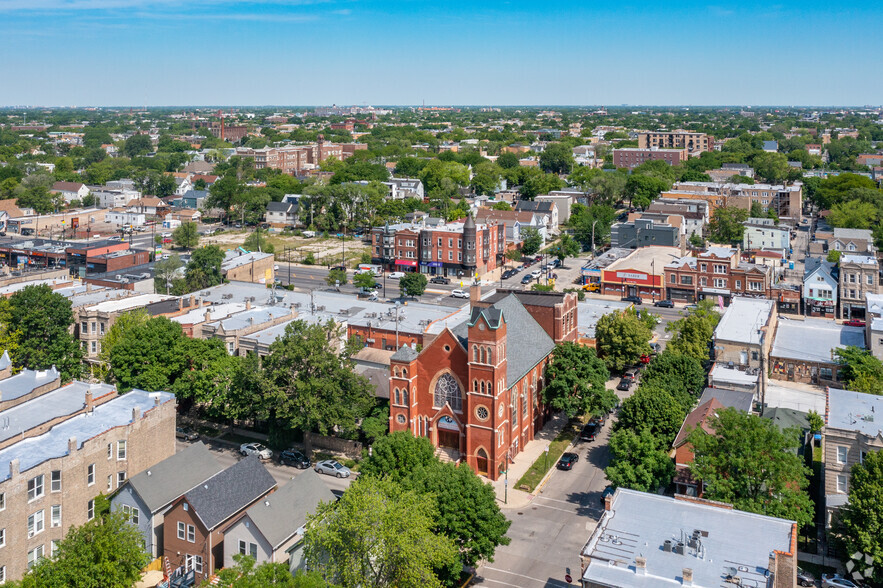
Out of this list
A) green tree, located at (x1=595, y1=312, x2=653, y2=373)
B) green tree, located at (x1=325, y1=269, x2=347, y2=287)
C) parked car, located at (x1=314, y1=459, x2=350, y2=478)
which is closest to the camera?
parked car, located at (x1=314, y1=459, x2=350, y2=478)

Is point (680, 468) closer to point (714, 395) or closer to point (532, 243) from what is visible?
point (714, 395)

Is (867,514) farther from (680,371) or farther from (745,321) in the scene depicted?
(745,321)

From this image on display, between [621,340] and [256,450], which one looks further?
[621,340]

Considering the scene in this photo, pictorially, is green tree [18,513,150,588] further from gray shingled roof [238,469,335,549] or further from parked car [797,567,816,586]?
parked car [797,567,816,586]

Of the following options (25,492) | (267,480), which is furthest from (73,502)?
(267,480)

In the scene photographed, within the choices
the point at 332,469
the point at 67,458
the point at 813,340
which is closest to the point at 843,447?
the point at 813,340

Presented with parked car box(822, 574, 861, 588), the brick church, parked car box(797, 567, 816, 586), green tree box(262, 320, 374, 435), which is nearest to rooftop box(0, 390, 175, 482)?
green tree box(262, 320, 374, 435)
